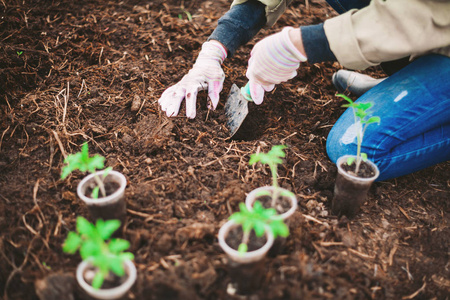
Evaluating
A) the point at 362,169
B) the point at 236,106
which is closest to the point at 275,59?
the point at 236,106

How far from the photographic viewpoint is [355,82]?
241 cm

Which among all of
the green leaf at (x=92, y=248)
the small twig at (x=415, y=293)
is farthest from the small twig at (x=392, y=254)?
the green leaf at (x=92, y=248)

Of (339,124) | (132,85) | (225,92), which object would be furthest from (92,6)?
(339,124)

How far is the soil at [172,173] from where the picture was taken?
143 cm

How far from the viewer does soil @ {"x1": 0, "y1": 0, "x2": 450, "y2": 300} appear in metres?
1.43

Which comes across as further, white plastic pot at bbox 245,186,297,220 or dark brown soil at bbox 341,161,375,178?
dark brown soil at bbox 341,161,375,178

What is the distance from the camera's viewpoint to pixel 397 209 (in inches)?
73.7

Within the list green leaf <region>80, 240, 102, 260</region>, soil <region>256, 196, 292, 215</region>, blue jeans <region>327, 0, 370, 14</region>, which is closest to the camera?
green leaf <region>80, 240, 102, 260</region>

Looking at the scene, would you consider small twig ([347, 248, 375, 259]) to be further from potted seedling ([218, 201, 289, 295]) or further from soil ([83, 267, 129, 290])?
soil ([83, 267, 129, 290])

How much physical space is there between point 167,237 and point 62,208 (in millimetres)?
555

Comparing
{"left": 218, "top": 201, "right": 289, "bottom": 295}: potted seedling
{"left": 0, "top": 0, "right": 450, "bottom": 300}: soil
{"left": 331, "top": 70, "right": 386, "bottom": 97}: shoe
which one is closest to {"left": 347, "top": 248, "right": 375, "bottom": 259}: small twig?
{"left": 0, "top": 0, "right": 450, "bottom": 300}: soil

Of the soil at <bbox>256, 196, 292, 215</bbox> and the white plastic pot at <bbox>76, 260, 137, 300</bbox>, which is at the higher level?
the soil at <bbox>256, 196, 292, 215</bbox>

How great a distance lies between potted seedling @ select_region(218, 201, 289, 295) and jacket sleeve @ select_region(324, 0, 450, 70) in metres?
0.89

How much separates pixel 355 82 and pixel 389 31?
2.86ft
